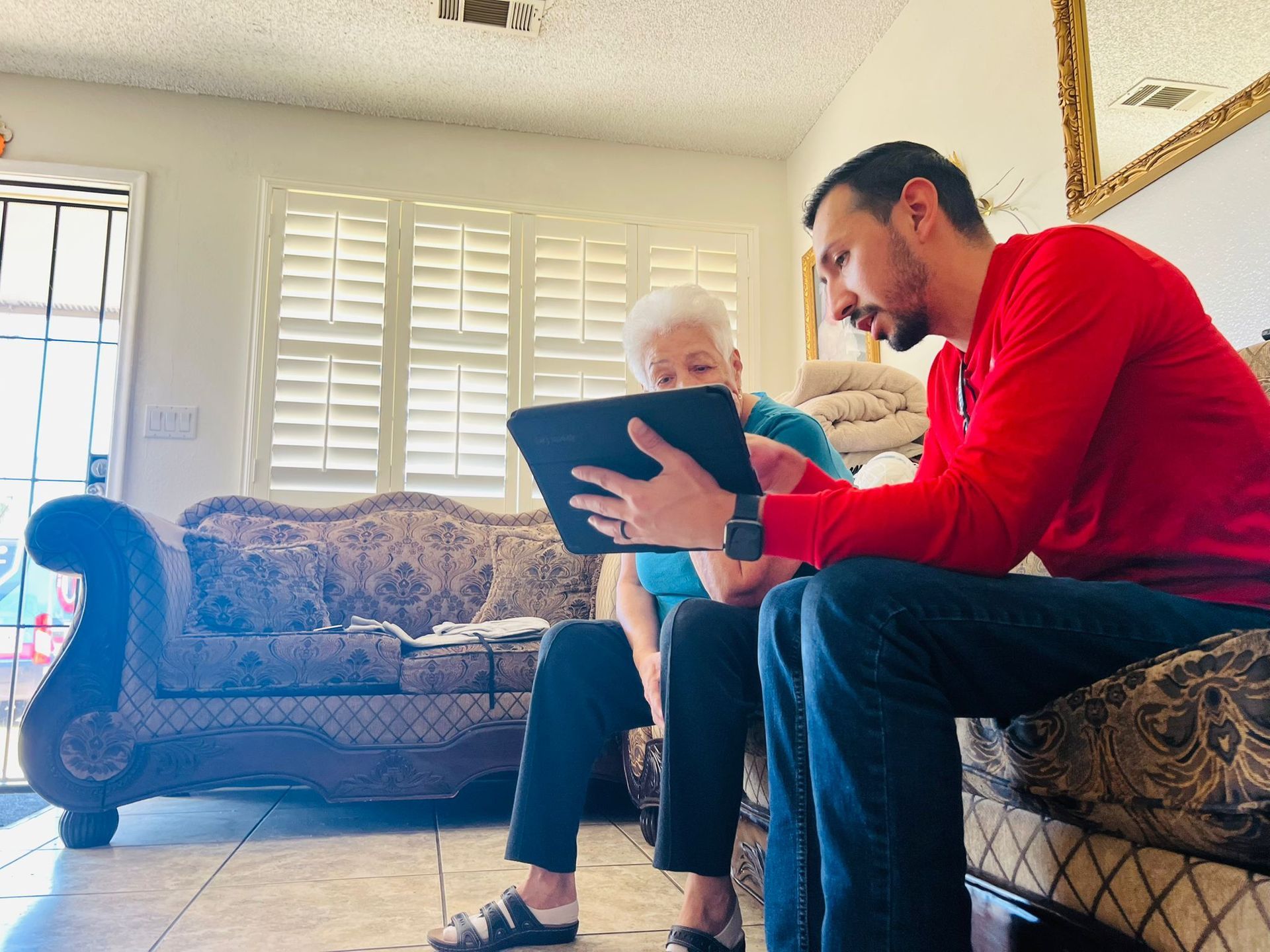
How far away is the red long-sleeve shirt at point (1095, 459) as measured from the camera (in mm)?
810

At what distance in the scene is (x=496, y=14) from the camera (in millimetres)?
3096

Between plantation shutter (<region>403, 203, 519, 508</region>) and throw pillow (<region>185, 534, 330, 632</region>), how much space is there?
0.94 meters

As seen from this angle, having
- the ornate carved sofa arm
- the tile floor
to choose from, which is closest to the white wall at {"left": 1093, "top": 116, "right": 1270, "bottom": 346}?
the tile floor

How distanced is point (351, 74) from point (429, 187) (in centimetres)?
49

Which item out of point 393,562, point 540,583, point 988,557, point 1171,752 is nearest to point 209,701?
point 393,562

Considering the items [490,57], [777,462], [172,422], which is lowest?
[777,462]

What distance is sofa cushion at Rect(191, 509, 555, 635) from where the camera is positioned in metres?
2.76

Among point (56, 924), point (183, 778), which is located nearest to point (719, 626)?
point (56, 924)

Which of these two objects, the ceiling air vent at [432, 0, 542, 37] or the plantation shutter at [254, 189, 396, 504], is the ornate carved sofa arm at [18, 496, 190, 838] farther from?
the ceiling air vent at [432, 0, 542, 37]

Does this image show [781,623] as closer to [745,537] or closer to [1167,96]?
[745,537]

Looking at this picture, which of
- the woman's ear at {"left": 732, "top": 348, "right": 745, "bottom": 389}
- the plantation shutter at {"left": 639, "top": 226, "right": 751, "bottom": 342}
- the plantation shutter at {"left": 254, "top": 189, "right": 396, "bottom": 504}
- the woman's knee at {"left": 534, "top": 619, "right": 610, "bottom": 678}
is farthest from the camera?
the plantation shutter at {"left": 639, "top": 226, "right": 751, "bottom": 342}

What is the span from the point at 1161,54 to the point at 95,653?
260 cm

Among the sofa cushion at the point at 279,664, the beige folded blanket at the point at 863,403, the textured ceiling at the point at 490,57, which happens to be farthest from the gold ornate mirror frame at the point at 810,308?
the sofa cushion at the point at 279,664

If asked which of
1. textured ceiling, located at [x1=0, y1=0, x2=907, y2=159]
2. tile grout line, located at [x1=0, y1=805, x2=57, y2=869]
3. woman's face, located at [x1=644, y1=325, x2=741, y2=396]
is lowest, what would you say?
tile grout line, located at [x1=0, y1=805, x2=57, y2=869]
